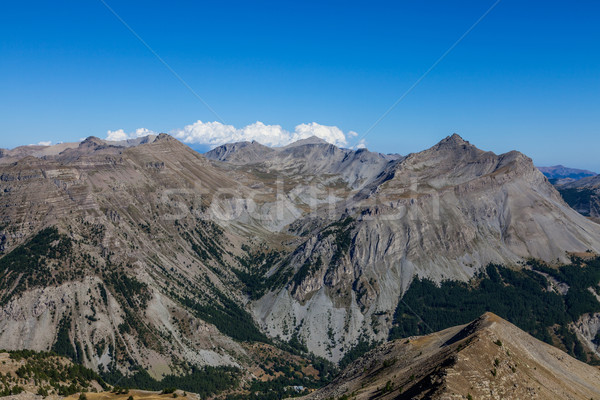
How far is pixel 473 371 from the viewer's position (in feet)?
227

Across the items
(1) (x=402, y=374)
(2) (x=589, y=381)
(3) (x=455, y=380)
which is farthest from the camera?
(2) (x=589, y=381)

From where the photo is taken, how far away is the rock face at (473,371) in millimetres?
67062

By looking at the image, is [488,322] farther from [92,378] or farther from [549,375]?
[92,378]

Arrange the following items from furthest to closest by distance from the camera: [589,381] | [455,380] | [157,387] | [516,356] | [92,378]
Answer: [157,387] → [92,378] → [589,381] → [516,356] → [455,380]

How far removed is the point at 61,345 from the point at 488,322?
659ft

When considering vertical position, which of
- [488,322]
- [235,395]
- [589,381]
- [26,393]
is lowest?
[235,395]

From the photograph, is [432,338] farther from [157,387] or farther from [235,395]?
[157,387]

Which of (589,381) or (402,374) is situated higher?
(402,374)

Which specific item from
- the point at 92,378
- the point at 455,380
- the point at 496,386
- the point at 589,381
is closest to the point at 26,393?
the point at 92,378

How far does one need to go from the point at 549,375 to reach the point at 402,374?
100 feet

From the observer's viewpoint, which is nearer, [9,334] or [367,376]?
[367,376]

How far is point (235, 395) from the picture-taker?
197625 mm

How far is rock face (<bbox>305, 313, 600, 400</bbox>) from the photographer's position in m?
67.1

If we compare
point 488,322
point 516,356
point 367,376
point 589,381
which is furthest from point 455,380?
point 589,381
